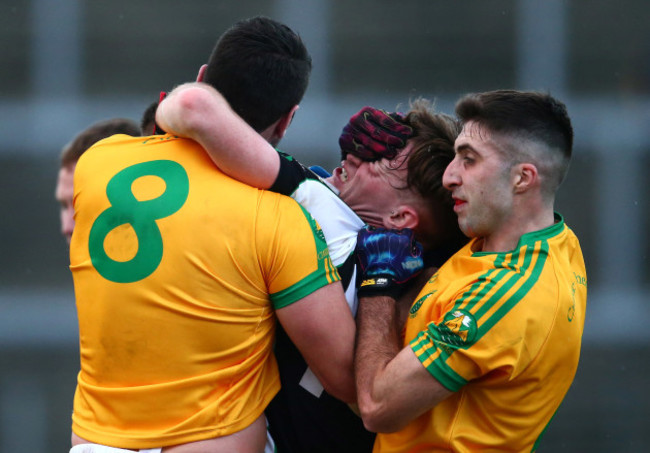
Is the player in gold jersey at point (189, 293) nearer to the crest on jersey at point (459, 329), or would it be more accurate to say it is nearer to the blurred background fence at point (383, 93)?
the crest on jersey at point (459, 329)

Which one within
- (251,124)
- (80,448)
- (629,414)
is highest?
(251,124)

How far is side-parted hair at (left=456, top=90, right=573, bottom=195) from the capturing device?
93.2 inches

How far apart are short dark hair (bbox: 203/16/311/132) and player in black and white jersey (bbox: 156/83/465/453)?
0.28 feet

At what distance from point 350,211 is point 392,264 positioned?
0.21 meters

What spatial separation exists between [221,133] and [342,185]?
0.67 m

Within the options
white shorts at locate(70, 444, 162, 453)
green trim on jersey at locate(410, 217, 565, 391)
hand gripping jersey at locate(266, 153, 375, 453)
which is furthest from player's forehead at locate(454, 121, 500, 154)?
white shorts at locate(70, 444, 162, 453)

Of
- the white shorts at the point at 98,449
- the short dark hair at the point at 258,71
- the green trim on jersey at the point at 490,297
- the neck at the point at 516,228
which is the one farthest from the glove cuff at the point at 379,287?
the white shorts at the point at 98,449

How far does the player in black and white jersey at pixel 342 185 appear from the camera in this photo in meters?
2.21

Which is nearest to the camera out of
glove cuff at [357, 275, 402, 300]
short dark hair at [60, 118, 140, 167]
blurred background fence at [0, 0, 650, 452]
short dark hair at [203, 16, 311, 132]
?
short dark hair at [203, 16, 311, 132]

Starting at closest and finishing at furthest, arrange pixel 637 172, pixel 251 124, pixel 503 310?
1. pixel 503 310
2. pixel 251 124
3. pixel 637 172

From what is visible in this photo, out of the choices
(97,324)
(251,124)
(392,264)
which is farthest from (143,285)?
(392,264)

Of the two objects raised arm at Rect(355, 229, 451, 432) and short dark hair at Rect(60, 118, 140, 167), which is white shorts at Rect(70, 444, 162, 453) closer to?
raised arm at Rect(355, 229, 451, 432)

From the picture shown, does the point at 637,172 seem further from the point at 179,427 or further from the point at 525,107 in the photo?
the point at 179,427

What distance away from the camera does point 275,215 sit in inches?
87.6
